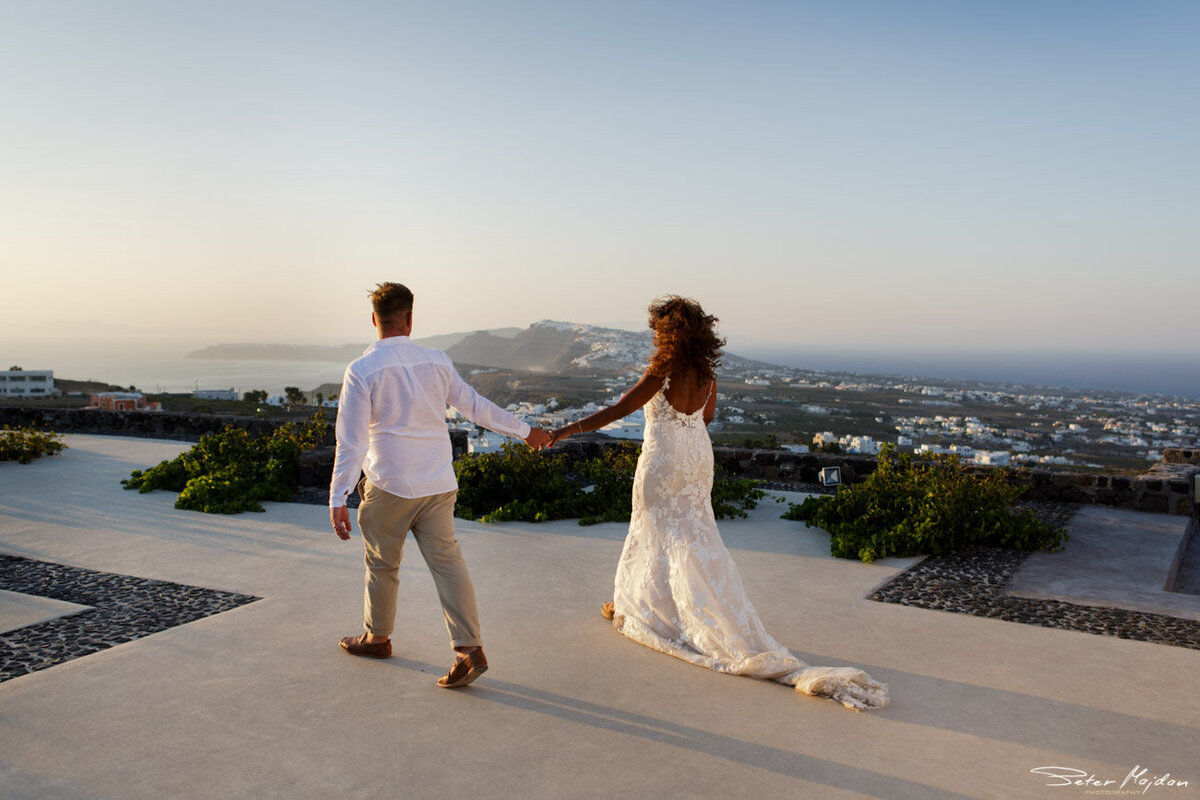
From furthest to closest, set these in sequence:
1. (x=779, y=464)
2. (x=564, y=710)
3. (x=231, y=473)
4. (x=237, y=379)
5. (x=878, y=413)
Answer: (x=237, y=379) < (x=878, y=413) < (x=779, y=464) < (x=231, y=473) < (x=564, y=710)

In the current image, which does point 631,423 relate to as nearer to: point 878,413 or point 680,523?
point 680,523

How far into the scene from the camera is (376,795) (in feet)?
9.23

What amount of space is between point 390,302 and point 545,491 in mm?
4520

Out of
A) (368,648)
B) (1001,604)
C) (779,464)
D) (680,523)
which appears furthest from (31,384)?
(1001,604)

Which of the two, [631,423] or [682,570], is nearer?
[682,570]

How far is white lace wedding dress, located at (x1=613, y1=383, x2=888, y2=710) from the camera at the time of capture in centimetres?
407

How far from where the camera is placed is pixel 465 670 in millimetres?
3729

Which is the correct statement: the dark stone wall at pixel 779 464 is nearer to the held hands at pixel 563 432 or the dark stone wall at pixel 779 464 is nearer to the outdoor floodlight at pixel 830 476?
the outdoor floodlight at pixel 830 476

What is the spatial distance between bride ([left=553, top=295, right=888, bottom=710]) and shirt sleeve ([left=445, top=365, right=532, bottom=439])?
1.76ft

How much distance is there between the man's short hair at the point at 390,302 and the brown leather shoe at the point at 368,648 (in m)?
1.61

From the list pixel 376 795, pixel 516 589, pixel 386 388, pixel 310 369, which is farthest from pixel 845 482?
pixel 310 369

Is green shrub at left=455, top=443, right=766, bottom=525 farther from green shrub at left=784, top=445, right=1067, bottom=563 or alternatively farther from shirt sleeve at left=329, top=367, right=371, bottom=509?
shirt sleeve at left=329, top=367, right=371, bottom=509

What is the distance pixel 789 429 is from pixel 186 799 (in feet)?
95.3

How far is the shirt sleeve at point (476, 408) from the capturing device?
3980 mm
